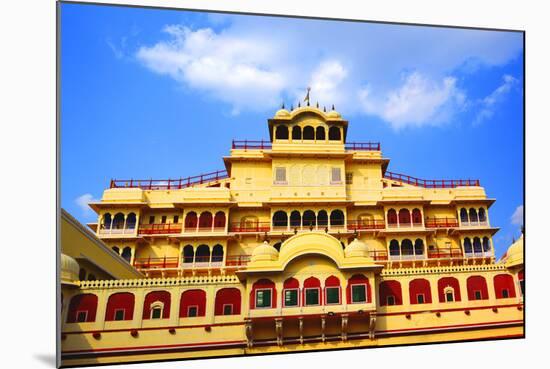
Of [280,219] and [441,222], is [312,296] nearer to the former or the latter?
[280,219]

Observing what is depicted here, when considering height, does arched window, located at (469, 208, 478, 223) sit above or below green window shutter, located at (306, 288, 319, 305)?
above

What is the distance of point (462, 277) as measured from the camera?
44.2 feet

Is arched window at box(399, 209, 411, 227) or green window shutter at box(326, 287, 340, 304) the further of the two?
arched window at box(399, 209, 411, 227)

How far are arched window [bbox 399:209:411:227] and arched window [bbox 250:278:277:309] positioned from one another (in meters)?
6.63

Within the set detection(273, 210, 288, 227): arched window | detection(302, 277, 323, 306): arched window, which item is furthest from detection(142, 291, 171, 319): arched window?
detection(273, 210, 288, 227): arched window

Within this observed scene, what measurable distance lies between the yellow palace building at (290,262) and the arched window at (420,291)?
0.10ft

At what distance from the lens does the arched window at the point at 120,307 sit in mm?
11828

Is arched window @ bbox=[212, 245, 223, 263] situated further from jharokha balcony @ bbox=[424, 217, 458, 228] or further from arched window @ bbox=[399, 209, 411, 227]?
jharokha balcony @ bbox=[424, 217, 458, 228]

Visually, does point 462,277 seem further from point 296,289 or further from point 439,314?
point 296,289

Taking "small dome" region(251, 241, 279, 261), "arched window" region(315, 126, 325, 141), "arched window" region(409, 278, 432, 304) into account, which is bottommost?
"arched window" region(409, 278, 432, 304)

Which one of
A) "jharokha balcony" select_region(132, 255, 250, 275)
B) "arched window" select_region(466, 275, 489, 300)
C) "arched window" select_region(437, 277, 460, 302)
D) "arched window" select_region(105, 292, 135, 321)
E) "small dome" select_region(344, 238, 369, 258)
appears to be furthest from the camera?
"jharokha balcony" select_region(132, 255, 250, 275)

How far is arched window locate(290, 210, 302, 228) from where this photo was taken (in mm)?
16375

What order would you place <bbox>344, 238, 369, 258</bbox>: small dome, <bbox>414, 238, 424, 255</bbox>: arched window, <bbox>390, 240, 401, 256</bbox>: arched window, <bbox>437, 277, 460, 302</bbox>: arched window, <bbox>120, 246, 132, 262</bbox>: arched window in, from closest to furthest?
<bbox>344, 238, 369, 258</bbox>: small dome, <bbox>437, 277, 460, 302</bbox>: arched window, <bbox>120, 246, 132, 262</bbox>: arched window, <bbox>390, 240, 401, 256</bbox>: arched window, <bbox>414, 238, 424, 255</bbox>: arched window

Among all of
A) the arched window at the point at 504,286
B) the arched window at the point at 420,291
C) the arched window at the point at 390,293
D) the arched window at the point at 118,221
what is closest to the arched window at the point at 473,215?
the arched window at the point at 504,286
